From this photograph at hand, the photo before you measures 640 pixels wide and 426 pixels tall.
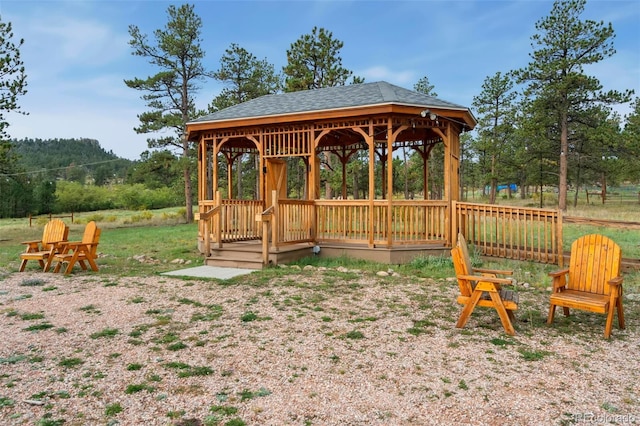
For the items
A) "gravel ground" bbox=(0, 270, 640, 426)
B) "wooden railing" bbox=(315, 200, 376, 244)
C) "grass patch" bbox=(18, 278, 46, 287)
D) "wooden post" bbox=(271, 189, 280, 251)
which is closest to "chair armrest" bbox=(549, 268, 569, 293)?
"gravel ground" bbox=(0, 270, 640, 426)

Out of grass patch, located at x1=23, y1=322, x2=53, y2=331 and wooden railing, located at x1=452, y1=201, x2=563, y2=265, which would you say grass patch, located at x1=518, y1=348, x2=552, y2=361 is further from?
grass patch, located at x1=23, y1=322, x2=53, y2=331

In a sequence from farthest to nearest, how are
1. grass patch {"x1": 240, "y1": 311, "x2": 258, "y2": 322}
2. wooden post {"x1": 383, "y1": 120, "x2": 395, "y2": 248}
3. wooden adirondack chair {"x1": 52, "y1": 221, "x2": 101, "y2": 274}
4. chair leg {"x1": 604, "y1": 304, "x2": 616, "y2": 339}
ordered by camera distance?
wooden post {"x1": 383, "y1": 120, "x2": 395, "y2": 248} < wooden adirondack chair {"x1": 52, "y1": 221, "x2": 101, "y2": 274} < grass patch {"x1": 240, "y1": 311, "x2": 258, "y2": 322} < chair leg {"x1": 604, "y1": 304, "x2": 616, "y2": 339}

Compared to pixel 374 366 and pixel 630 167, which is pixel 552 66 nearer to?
pixel 630 167

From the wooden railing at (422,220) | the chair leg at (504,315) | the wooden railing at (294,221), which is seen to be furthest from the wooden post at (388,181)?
the chair leg at (504,315)

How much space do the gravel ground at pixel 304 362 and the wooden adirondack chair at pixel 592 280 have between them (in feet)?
1.09

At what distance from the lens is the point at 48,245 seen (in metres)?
8.91

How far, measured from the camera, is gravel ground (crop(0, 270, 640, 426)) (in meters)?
2.78

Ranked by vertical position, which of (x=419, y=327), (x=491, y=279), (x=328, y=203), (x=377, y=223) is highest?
(x=328, y=203)

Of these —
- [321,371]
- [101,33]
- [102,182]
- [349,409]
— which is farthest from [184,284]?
[102,182]

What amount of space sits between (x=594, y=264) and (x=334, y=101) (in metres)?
6.54

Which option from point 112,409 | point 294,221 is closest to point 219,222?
point 294,221

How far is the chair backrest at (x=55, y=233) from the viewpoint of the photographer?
8.67m

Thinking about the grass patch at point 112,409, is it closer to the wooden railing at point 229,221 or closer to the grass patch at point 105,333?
the grass patch at point 105,333

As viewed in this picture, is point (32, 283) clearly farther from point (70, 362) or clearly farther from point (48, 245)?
point (70, 362)
